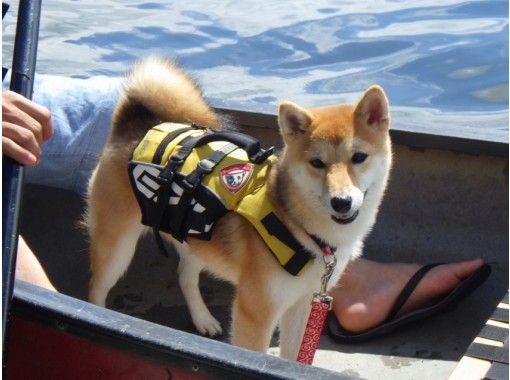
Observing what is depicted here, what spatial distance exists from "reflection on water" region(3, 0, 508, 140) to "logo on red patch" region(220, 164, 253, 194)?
2.64 m

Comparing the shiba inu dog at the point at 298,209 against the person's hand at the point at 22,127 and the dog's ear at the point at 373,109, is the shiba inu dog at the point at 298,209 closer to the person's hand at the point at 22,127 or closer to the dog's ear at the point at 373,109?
the dog's ear at the point at 373,109

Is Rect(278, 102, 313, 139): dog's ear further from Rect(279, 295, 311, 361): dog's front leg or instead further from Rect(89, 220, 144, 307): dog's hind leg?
Rect(89, 220, 144, 307): dog's hind leg

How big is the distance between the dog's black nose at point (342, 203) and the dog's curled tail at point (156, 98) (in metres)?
0.88

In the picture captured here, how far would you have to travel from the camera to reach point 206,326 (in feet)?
9.59

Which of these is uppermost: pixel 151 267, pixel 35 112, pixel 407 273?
pixel 35 112

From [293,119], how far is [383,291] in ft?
2.79

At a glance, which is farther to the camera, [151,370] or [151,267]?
[151,267]

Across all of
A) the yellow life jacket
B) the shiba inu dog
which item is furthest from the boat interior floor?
the yellow life jacket

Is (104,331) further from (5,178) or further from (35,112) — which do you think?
(35,112)

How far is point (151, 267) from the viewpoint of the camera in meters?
3.31

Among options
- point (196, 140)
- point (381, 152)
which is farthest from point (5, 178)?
point (381, 152)

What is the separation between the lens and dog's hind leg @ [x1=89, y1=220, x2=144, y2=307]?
2.71 metres

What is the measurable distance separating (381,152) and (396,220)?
3.19ft

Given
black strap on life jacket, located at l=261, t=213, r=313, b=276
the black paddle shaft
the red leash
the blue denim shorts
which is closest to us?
the black paddle shaft
